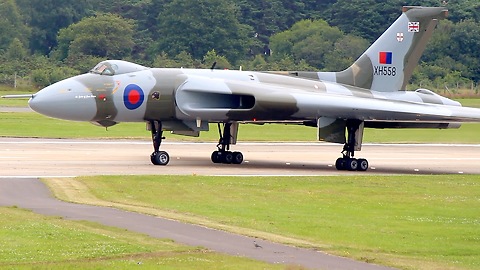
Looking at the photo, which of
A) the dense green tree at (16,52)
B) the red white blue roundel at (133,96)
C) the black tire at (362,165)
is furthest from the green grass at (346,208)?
the dense green tree at (16,52)

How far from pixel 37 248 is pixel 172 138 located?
24.5m

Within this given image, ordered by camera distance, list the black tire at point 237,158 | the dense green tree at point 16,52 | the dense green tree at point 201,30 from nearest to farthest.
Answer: the black tire at point 237,158 < the dense green tree at point 201,30 < the dense green tree at point 16,52

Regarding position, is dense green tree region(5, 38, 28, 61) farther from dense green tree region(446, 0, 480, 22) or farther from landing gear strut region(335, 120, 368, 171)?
landing gear strut region(335, 120, 368, 171)

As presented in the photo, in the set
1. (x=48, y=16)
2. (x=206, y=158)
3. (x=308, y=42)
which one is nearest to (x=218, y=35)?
(x=308, y=42)

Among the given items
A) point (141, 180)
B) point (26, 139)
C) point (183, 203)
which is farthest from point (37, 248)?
point (26, 139)

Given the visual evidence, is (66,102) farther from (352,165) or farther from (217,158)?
(352,165)

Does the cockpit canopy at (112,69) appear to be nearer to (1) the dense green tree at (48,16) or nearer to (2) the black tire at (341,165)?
(2) the black tire at (341,165)

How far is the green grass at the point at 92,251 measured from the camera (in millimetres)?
12547

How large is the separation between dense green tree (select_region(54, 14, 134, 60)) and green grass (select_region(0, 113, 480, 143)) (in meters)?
17.3

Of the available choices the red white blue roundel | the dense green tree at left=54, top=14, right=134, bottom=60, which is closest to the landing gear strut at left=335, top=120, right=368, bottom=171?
the red white blue roundel

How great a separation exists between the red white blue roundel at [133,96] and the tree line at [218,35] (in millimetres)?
26862

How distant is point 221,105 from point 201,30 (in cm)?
3774

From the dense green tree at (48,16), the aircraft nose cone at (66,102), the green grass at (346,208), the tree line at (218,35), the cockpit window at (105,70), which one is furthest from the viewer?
the dense green tree at (48,16)

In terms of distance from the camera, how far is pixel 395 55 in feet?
98.6
